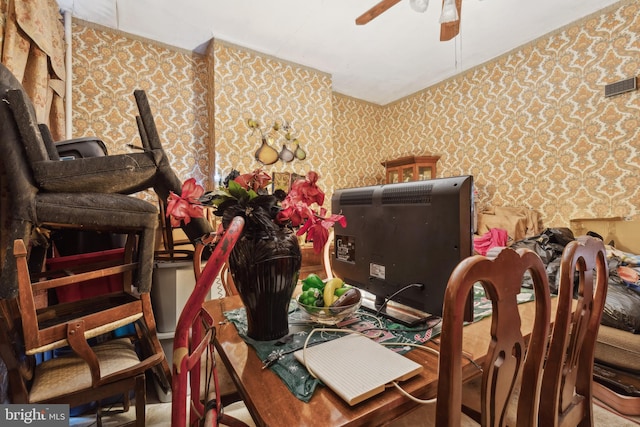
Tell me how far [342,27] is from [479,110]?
2135 mm

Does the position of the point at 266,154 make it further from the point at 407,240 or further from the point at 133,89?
the point at 407,240

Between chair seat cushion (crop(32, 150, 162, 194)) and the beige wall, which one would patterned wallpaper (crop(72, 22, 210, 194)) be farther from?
chair seat cushion (crop(32, 150, 162, 194))

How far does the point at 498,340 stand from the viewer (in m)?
0.54

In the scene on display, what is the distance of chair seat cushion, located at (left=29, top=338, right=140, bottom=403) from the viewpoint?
104 cm

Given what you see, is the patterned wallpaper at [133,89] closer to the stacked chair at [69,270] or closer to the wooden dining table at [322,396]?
the stacked chair at [69,270]

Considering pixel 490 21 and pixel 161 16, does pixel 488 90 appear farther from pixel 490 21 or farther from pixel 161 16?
pixel 161 16

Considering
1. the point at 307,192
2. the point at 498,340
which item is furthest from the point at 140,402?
the point at 498,340

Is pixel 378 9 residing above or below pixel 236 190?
above

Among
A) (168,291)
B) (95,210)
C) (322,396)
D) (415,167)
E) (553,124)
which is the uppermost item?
(553,124)

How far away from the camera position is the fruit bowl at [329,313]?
885mm

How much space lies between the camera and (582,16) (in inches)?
113

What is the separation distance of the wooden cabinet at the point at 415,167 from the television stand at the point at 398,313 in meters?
3.16

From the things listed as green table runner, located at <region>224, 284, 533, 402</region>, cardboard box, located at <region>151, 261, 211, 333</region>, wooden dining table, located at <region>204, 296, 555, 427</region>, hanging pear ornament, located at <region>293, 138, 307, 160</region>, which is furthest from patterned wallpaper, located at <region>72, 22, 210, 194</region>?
wooden dining table, located at <region>204, 296, 555, 427</region>

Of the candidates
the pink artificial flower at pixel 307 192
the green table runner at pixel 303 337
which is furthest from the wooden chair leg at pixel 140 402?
the pink artificial flower at pixel 307 192
